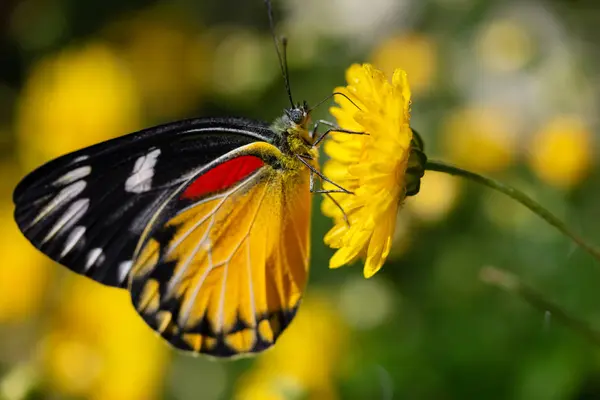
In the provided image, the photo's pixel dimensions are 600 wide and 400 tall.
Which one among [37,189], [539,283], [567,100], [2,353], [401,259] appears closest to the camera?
[37,189]

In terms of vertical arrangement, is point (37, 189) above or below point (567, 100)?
above

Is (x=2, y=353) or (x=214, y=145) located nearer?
(x=214, y=145)

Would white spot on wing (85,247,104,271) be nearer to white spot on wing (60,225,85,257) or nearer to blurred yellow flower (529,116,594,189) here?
white spot on wing (60,225,85,257)

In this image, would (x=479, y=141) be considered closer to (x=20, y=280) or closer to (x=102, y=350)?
(x=102, y=350)

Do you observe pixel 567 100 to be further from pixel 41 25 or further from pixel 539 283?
pixel 41 25

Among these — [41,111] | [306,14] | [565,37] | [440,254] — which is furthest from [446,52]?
[41,111]

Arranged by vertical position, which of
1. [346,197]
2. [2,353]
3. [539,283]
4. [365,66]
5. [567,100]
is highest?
[365,66]

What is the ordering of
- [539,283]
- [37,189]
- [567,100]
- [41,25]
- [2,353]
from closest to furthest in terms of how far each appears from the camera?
[37,189] → [539,283] → [567,100] → [2,353] → [41,25]

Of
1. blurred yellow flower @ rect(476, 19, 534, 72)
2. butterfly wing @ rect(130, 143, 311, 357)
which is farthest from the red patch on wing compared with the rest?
blurred yellow flower @ rect(476, 19, 534, 72)
